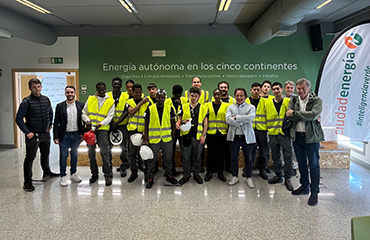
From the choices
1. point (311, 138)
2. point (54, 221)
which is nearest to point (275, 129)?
point (311, 138)

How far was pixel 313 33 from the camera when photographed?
23.5ft

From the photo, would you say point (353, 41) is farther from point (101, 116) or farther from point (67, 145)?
point (67, 145)

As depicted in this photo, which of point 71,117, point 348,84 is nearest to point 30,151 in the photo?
point 71,117

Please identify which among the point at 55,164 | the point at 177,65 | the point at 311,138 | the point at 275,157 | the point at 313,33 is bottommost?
the point at 55,164

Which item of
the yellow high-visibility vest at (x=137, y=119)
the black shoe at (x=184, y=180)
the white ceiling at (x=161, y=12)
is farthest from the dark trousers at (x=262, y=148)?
the white ceiling at (x=161, y=12)

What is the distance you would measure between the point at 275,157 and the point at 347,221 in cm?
148

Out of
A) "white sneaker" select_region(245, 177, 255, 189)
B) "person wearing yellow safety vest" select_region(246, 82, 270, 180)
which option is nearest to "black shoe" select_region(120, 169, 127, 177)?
"white sneaker" select_region(245, 177, 255, 189)

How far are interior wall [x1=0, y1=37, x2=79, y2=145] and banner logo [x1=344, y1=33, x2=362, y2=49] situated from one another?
637cm

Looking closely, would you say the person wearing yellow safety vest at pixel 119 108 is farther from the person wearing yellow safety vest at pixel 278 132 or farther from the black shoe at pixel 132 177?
the person wearing yellow safety vest at pixel 278 132

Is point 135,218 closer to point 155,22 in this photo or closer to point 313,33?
point 155,22

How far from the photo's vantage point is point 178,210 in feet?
11.7

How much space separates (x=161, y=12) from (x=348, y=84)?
409cm

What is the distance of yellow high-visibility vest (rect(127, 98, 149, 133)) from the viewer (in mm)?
Result: 4512

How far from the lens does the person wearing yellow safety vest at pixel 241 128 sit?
166 inches
